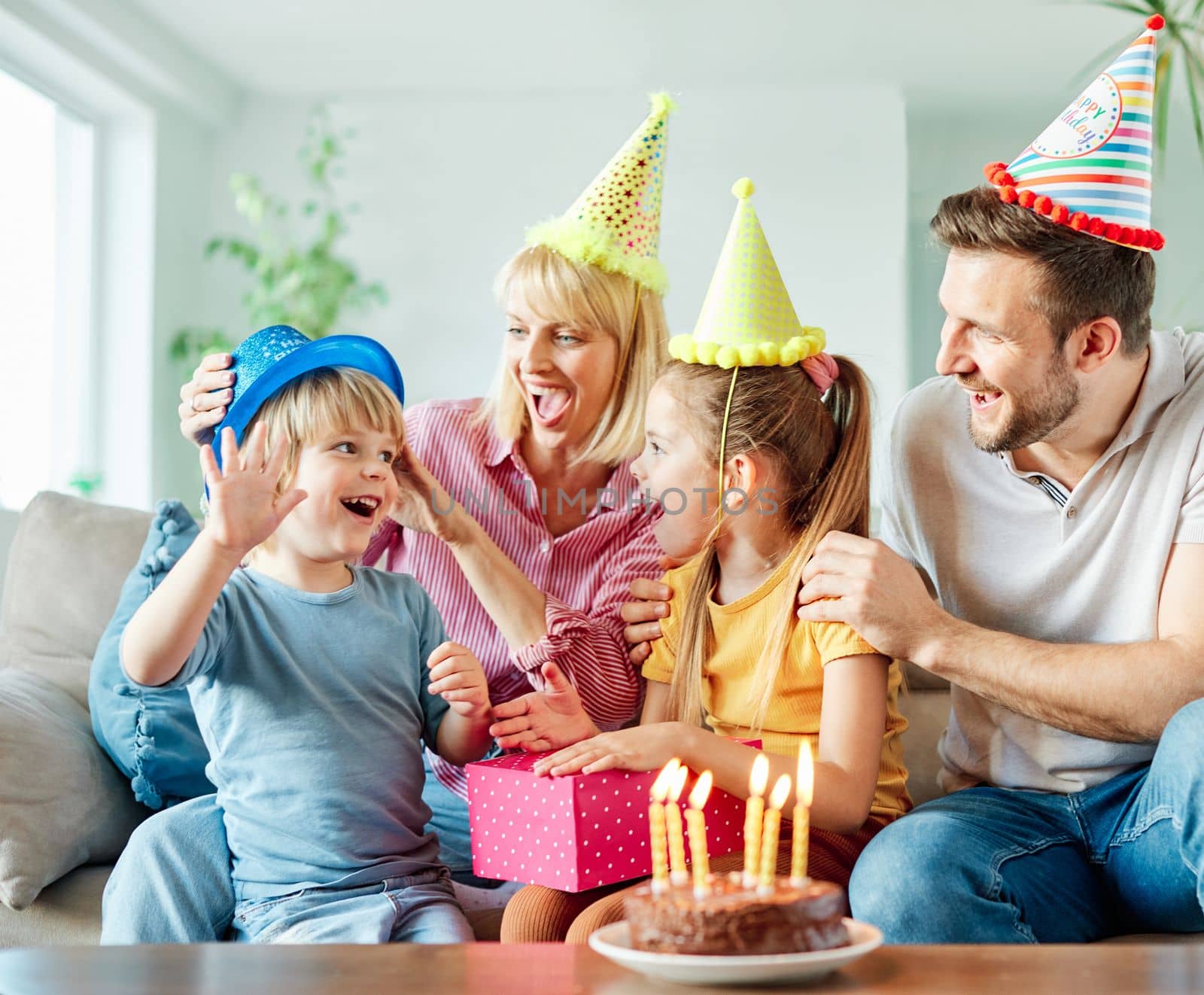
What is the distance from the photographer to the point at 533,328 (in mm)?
2070

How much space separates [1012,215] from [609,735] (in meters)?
0.87

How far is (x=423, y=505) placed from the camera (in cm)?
186

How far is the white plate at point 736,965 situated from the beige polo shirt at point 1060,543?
0.82 m

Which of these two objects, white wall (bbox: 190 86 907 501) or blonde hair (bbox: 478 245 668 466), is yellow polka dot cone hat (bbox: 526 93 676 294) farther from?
white wall (bbox: 190 86 907 501)

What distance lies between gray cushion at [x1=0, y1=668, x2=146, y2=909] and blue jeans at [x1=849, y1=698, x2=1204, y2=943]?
1.05 meters

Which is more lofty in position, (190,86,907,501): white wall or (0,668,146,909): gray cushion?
(190,86,907,501): white wall

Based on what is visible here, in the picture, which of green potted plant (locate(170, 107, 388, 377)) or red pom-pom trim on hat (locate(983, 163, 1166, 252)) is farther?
green potted plant (locate(170, 107, 388, 377))

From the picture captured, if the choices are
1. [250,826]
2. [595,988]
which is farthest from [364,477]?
[595,988]

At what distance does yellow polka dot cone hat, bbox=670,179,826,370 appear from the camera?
5.74 ft

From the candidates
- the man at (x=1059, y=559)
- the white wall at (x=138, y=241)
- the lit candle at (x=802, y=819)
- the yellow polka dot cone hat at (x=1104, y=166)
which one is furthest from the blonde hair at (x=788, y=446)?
the white wall at (x=138, y=241)

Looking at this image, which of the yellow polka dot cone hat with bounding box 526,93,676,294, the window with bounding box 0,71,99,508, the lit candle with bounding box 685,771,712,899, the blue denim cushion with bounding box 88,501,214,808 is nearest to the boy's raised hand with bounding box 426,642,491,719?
the blue denim cushion with bounding box 88,501,214,808

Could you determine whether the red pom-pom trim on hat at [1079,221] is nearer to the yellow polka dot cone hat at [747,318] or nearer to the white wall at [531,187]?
the yellow polka dot cone hat at [747,318]

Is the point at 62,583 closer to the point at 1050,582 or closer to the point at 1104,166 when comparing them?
the point at 1050,582

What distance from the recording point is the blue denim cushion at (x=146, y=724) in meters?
1.77
